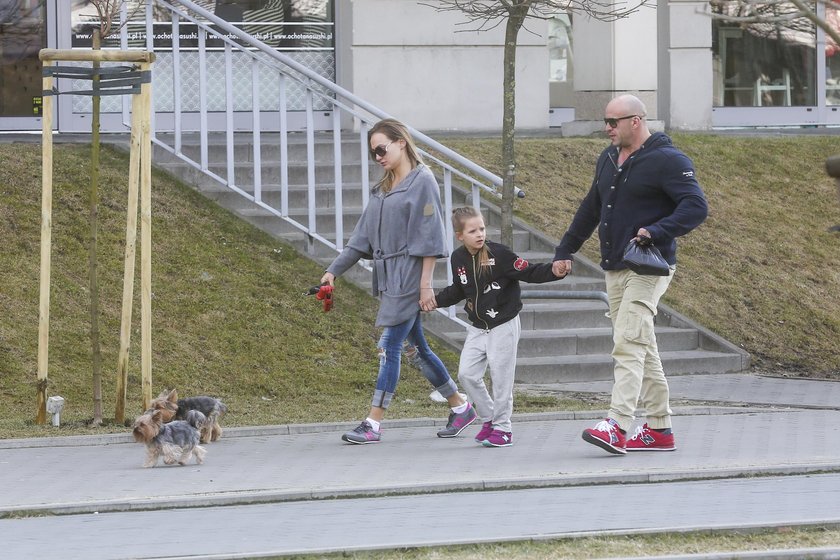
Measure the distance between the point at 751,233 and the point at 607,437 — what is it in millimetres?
7208

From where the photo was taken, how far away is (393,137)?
26.6ft

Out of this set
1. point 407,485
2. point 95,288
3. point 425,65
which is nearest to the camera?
point 407,485

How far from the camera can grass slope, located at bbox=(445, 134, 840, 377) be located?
12.5m

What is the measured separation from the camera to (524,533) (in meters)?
5.76

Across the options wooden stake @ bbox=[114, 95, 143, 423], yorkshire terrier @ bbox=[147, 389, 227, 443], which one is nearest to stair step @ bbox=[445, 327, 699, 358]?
wooden stake @ bbox=[114, 95, 143, 423]

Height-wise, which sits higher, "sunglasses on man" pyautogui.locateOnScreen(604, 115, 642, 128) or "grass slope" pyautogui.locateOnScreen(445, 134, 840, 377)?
"sunglasses on man" pyautogui.locateOnScreen(604, 115, 642, 128)

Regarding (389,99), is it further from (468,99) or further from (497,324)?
(497,324)

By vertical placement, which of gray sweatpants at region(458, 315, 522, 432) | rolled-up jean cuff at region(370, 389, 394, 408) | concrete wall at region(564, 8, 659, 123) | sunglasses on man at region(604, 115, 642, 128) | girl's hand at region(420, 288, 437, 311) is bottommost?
rolled-up jean cuff at region(370, 389, 394, 408)

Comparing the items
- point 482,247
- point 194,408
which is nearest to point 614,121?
point 482,247

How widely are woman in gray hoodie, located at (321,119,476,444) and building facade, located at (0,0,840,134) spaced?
7.96m

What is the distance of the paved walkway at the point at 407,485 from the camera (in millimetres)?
5902

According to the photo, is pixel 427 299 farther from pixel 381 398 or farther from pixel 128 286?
pixel 128 286

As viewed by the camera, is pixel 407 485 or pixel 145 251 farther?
pixel 145 251

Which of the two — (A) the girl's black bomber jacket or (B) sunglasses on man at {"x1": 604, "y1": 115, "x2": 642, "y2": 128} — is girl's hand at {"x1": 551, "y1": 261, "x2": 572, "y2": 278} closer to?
(A) the girl's black bomber jacket
